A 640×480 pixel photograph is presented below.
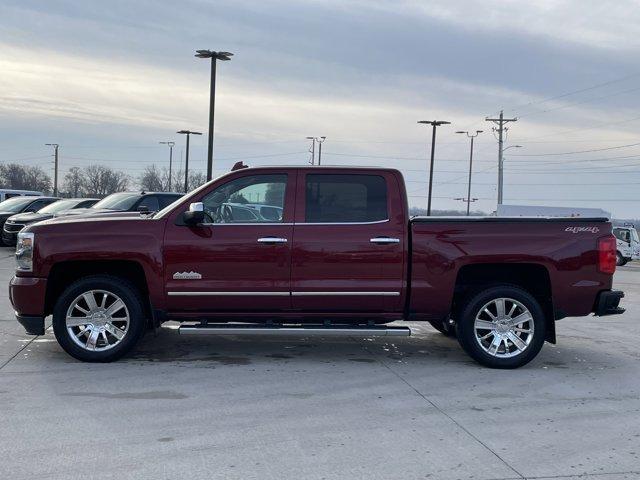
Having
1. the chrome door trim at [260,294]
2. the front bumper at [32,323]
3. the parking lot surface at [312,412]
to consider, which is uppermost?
the chrome door trim at [260,294]

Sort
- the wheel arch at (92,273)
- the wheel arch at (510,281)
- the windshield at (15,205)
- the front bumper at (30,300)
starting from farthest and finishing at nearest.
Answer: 1. the windshield at (15,205)
2. the wheel arch at (510,281)
3. the wheel arch at (92,273)
4. the front bumper at (30,300)

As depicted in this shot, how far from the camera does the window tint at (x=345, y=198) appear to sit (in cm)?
699

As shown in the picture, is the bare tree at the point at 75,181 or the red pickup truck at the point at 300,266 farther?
the bare tree at the point at 75,181

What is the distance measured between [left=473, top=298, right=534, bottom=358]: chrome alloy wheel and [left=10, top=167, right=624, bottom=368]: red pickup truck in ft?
0.04

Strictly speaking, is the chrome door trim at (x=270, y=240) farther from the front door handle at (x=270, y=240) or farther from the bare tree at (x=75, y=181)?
the bare tree at (x=75, y=181)

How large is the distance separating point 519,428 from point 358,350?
2.83 meters

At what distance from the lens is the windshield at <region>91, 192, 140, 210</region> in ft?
54.9

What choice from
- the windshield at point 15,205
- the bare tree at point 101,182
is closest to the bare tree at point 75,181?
the bare tree at point 101,182

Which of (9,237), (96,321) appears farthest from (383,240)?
(9,237)

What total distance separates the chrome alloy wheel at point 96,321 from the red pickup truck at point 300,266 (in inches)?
0.5

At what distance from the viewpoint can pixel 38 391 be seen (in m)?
5.88

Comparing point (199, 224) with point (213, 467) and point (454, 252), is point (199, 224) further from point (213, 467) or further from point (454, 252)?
point (213, 467)

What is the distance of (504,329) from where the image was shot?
279 inches

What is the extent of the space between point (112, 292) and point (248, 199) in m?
1.59
